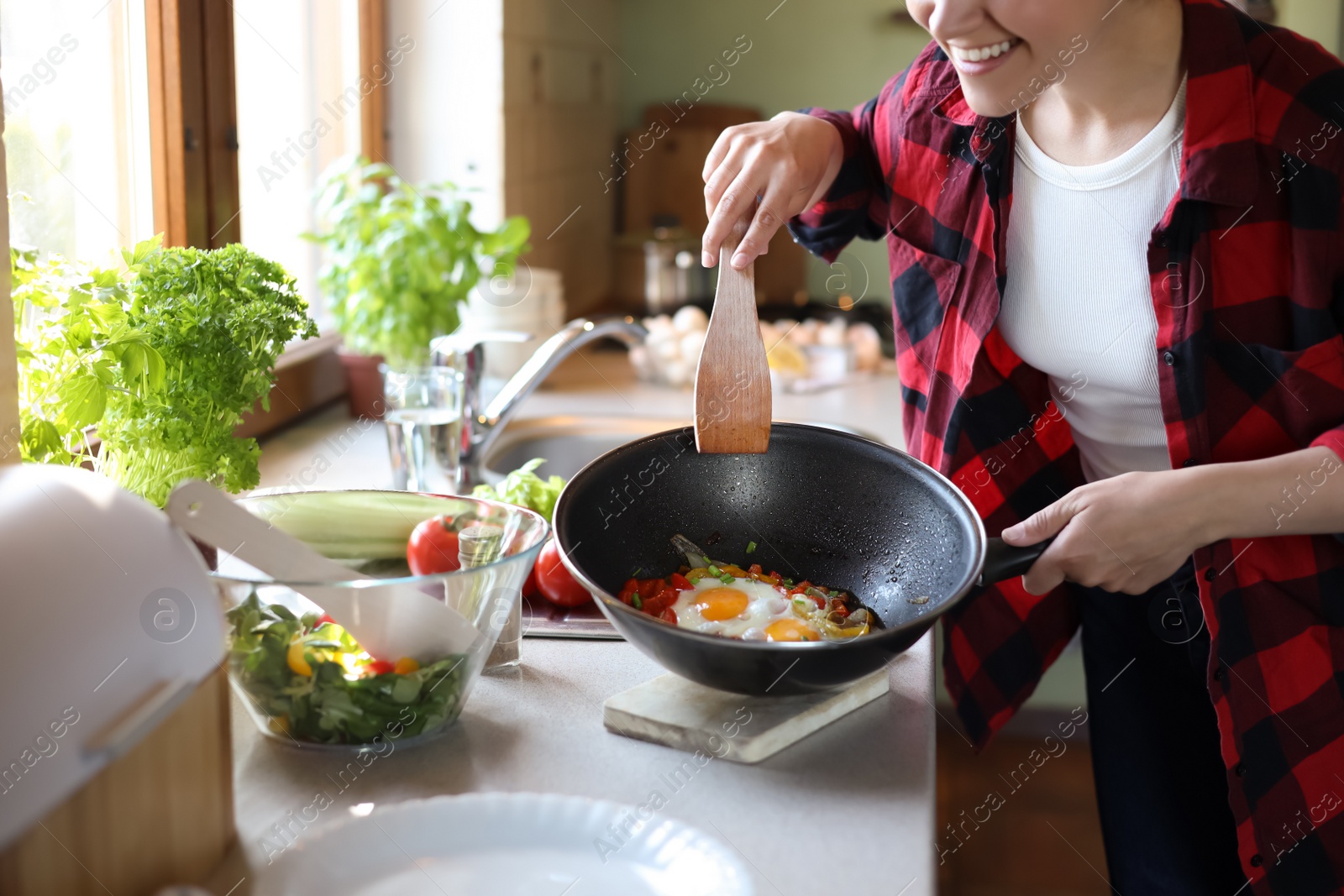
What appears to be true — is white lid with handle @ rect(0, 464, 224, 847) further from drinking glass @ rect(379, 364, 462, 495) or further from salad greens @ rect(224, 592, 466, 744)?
drinking glass @ rect(379, 364, 462, 495)

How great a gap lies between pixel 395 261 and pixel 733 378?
96 cm

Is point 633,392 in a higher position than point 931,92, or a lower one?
lower

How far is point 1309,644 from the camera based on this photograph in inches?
42.2

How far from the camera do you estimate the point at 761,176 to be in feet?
3.69

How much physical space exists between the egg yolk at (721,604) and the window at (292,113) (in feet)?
3.26

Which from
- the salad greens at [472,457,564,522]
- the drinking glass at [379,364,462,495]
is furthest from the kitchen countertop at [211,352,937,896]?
the drinking glass at [379,364,462,495]

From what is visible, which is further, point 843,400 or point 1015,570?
point 843,400

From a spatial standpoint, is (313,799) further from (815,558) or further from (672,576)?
(815,558)

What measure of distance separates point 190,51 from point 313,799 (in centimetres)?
112

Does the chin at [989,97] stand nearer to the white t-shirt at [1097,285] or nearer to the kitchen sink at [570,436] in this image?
the white t-shirt at [1097,285]

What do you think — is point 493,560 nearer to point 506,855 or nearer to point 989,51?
point 506,855

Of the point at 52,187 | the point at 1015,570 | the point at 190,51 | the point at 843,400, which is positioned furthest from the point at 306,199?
the point at 1015,570

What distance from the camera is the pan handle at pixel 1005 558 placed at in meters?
0.90

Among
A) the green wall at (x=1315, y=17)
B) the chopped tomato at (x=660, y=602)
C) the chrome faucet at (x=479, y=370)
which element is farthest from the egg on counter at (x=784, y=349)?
the green wall at (x=1315, y=17)
